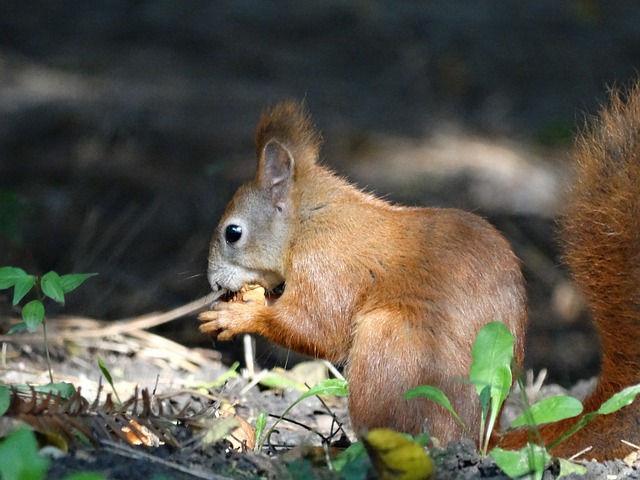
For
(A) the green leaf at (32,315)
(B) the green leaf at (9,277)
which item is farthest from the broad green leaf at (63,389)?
(B) the green leaf at (9,277)

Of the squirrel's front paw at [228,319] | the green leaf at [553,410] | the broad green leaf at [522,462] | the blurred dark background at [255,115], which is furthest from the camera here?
the blurred dark background at [255,115]

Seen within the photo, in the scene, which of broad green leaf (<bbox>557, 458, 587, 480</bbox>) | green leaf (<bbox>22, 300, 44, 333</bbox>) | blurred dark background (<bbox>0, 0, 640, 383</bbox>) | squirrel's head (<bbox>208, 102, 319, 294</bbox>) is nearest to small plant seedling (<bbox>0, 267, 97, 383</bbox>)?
green leaf (<bbox>22, 300, 44, 333</bbox>)

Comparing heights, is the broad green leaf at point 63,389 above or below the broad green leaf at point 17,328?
below

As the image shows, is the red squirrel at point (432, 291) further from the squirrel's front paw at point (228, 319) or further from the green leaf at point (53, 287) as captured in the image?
the green leaf at point (53, 287)

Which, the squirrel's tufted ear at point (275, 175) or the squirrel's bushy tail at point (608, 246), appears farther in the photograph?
the squirrel's tufted ear at point (275, 175)

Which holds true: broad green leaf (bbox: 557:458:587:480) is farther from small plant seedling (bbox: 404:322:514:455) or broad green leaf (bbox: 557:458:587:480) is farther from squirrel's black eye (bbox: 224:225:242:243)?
squirrel's black eye (bbox: 224:225:242:243)

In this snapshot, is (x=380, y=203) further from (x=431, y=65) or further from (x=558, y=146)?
(x=431, y=65)

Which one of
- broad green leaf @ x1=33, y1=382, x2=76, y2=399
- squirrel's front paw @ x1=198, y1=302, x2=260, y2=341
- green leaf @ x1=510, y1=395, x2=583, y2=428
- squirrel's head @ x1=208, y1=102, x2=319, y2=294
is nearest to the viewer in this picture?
green leaf @ x1=510, y1=395, x2=583, y2=428

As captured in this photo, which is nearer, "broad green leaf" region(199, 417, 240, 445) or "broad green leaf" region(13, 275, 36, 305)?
"broad green leaf" region(199, 417, 240, 445)
